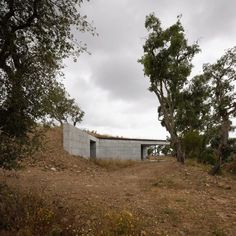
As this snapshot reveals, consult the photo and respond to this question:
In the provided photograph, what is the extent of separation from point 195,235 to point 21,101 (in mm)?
5437

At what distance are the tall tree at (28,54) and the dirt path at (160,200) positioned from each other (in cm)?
278

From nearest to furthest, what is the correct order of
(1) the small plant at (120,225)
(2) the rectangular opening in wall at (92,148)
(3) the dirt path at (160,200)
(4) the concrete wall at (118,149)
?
(1) the small plant at (120,225)
(3) the dirt path at (160,200)
(2) the rectangular opening in wall at (92,148)
(4) the concrete wall at (118,149)

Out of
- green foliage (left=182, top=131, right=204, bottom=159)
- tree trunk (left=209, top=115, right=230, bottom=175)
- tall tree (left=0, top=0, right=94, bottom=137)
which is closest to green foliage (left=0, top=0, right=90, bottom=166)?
tall tree (left=0, top=0, right=94, bottom=137)

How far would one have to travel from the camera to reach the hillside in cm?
716

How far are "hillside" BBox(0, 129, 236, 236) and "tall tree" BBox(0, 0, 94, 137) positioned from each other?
2112 mm

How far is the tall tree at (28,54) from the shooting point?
8516mm

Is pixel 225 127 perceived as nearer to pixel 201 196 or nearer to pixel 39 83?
pixel 201 196

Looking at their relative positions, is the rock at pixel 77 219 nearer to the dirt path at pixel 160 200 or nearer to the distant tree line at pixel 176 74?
the dirt path at pixel 160 200


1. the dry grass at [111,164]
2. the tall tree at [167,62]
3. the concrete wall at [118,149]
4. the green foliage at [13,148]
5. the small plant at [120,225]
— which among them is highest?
the tall tree at [167,62]

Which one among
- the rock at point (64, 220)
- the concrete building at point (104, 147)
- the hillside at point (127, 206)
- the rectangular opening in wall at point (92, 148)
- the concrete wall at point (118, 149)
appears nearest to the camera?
the hillside at point (127, 206)

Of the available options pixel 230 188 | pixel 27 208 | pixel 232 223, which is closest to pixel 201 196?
pixel 230 188

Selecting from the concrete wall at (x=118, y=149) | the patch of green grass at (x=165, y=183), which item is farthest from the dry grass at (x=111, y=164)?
the patch of green grass at (x=165, y=183)

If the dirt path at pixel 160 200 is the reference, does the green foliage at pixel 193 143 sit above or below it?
above

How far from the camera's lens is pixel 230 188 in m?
12.6
